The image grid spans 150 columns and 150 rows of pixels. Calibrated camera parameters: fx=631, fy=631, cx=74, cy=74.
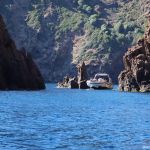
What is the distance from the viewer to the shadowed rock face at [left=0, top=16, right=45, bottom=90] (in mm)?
175625

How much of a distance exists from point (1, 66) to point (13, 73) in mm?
4588

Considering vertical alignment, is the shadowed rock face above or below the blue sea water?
above

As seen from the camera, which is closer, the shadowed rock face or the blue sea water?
the blue sea water

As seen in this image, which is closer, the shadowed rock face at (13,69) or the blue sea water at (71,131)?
the blue sea water at (71,131)

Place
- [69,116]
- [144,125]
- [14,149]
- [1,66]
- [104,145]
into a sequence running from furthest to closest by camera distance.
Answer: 1. [1,66]
2. [69,116]
3. [144,125]
4. [104,145]
5. [14,149]

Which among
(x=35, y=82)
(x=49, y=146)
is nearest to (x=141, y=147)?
(x=49, y=146)

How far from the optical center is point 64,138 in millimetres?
60875

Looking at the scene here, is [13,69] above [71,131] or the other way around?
above

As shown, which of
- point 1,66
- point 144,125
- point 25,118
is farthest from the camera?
point 1,66

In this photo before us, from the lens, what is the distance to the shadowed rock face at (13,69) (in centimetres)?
17562

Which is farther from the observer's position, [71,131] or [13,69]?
[13,69]

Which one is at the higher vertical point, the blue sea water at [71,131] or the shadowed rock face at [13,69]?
the shadowed rock face at [13,69]

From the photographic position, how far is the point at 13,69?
176m

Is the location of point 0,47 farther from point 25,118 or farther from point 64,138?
point 64,138
